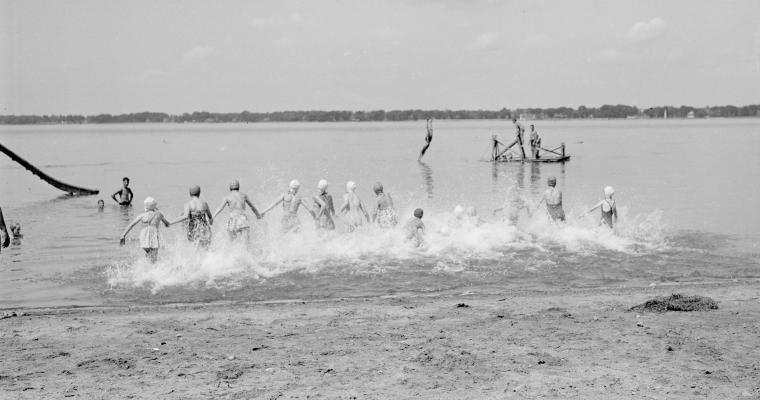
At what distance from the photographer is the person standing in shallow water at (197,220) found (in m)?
15.0

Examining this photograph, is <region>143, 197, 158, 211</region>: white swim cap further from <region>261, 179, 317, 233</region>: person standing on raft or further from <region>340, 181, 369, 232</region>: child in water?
<region>340, 181, 369, 232</region>: child in water

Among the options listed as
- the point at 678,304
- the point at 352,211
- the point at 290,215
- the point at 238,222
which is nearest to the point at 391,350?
the point at 678,304

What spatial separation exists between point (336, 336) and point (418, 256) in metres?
6.76

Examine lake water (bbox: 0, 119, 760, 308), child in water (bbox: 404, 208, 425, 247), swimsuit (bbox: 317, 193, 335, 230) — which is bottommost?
lake water (bbox: 0, 119, 760, 308)

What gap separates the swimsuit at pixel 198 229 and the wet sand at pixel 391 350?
3.51m

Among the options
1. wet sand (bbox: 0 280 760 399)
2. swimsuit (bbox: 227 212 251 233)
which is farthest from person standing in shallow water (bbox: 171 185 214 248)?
wet sand (bbox: 0 280 760 399)

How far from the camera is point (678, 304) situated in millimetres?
10859

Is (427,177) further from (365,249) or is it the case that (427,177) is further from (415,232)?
(365,249)

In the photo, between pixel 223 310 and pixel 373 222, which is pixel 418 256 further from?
pixel 223 310

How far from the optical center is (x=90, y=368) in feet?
27.9

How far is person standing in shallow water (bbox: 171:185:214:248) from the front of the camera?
1500cm

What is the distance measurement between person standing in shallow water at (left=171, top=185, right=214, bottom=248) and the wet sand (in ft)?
11.5

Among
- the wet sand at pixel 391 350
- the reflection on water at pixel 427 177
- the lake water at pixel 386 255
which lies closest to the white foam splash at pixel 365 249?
the lake water at pixel 386 255

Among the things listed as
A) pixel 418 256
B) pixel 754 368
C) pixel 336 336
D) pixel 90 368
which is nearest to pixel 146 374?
pixel 90 368
